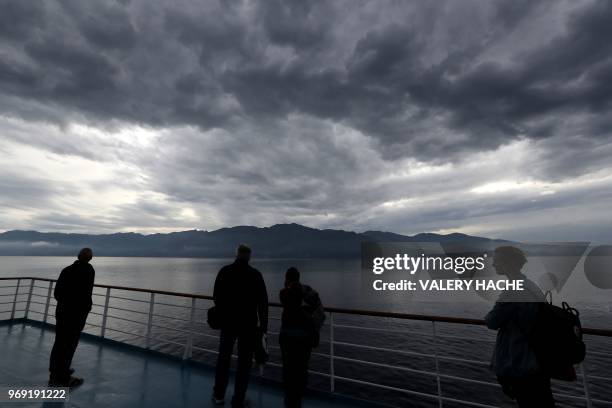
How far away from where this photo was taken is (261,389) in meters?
4.46

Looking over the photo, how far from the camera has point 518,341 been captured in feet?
8.03

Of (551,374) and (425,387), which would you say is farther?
(425,387)

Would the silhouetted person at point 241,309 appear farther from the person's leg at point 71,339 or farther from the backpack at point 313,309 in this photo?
the person's leg at point 71,339

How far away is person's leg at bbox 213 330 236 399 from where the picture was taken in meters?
3.69

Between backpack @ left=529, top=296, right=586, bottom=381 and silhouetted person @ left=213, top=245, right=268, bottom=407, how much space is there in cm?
248

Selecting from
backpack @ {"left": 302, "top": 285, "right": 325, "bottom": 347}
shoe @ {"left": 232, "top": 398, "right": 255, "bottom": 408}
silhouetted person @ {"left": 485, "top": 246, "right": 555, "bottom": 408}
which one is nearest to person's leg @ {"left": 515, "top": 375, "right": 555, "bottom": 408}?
silhouetted person @ {"left": 485, "top": 246, "right": 555, "bottom": 408}

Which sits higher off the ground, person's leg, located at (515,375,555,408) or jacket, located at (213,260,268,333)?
jacket, located at (213,260,268,333)

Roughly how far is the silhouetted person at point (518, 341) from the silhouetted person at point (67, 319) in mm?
4770

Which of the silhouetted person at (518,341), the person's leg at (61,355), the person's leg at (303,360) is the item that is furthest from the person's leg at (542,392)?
the person's leg at (61,355)

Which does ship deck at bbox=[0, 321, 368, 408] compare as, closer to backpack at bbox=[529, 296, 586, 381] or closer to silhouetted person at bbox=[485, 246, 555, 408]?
silhouetted person at bbox=[485, 246, 555, 408]

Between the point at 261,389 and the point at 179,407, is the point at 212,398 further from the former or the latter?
the point at 261,389

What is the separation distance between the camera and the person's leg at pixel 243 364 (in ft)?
11.8

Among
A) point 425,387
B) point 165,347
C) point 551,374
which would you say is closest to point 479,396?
point 425,387

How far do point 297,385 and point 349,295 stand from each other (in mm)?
54895
